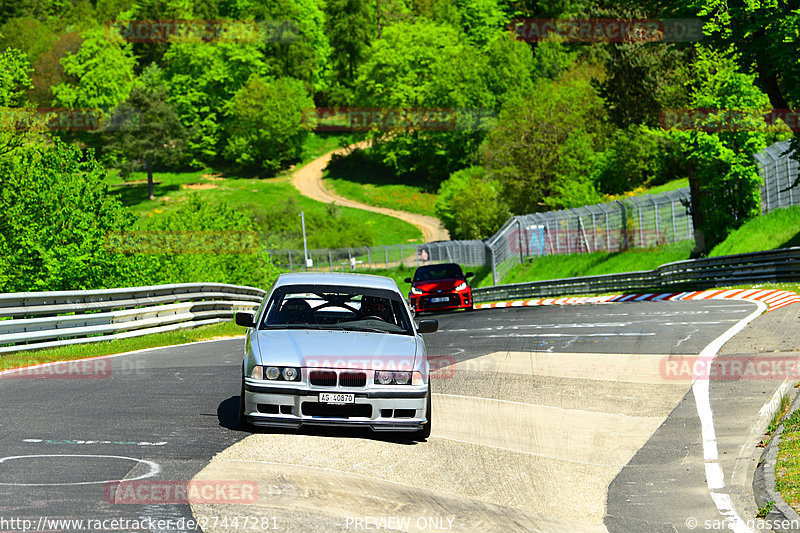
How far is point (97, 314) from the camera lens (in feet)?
65.4

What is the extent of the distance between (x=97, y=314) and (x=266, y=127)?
311ft

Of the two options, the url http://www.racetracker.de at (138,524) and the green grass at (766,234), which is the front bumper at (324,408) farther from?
the green grass at (766,234)

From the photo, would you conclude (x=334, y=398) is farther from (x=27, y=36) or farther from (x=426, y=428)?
(x=27, y=36)

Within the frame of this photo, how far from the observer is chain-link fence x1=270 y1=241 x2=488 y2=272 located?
225ft

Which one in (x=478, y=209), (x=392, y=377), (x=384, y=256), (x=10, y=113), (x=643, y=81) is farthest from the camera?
(x=478, y=209)

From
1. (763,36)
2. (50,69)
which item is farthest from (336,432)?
(50,69)

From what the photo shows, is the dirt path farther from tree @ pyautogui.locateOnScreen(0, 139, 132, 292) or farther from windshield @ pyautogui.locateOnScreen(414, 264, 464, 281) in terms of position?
tree @ pyautogui.locateOnScreen(0, 139, 132, 292)

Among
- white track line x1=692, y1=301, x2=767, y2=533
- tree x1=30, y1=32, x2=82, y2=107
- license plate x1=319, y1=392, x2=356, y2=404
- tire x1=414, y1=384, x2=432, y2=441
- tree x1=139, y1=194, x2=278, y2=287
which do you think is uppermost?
tree x1=30, y1=32, x2=82, y2=107

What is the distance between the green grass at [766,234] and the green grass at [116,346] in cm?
2065

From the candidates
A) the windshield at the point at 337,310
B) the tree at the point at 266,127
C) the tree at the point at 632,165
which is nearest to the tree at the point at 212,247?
the tree at the point at 632,165

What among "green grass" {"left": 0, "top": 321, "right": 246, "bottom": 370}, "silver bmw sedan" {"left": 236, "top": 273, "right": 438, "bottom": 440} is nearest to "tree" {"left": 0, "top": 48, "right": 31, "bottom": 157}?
"green grass" {"left": 0, "top": 321, "right": 246, "bottom": 370}

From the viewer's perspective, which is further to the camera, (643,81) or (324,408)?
(643,81)

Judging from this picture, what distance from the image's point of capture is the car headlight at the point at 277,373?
28.0 ft

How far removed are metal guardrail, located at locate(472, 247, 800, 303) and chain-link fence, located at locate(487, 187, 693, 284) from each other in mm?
5701
